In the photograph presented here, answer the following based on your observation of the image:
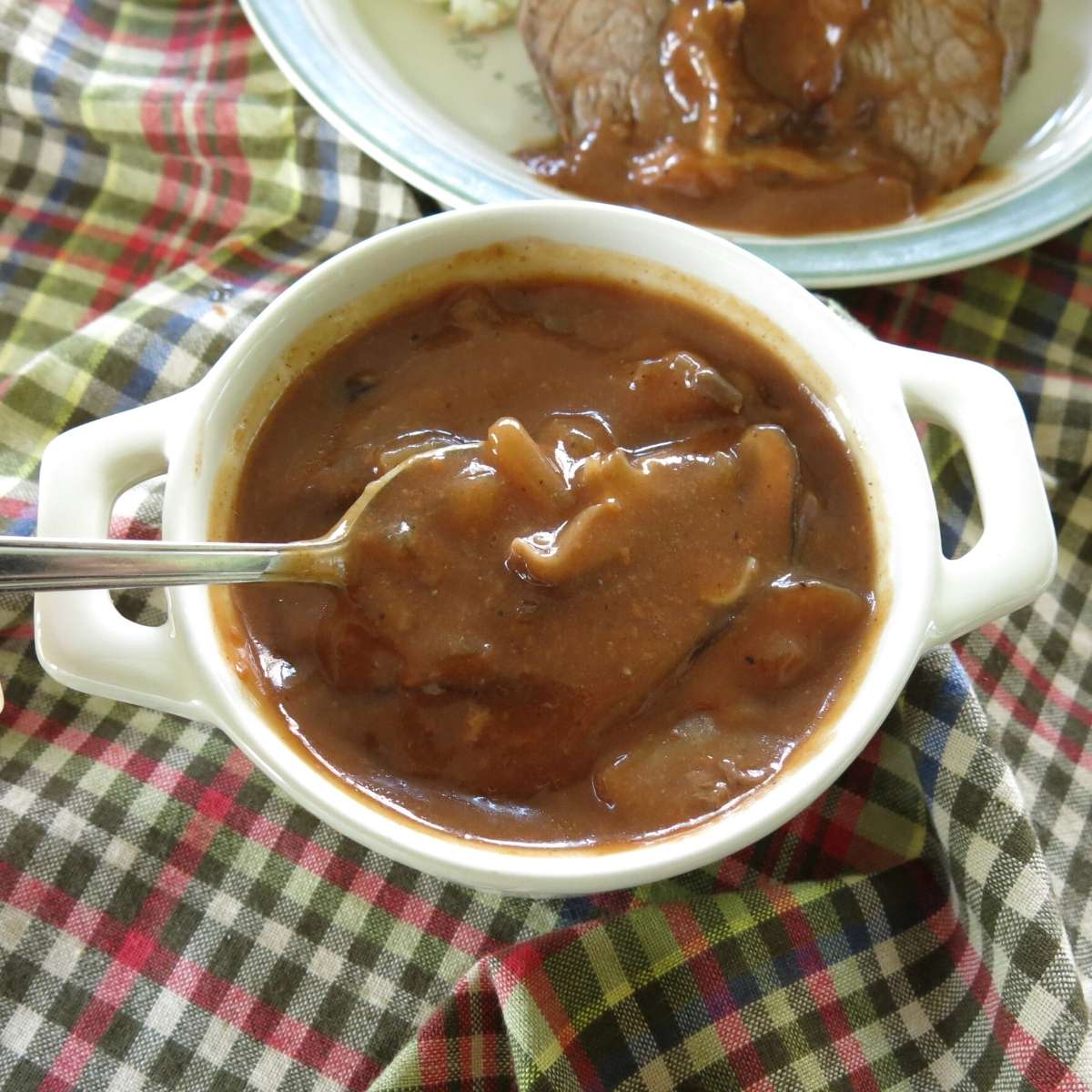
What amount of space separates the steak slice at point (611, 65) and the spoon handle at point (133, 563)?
4.37 ft

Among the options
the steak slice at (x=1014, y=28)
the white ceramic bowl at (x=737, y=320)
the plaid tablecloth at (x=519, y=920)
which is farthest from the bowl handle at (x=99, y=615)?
the steak slice at (x=1014, y=28)

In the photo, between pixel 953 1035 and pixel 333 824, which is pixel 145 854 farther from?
pixel 953 1035

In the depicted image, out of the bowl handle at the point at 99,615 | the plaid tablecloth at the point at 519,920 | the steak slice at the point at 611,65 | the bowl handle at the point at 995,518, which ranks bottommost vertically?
the plaid tablecloth at the point at 519,920

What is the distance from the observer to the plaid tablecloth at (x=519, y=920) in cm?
158

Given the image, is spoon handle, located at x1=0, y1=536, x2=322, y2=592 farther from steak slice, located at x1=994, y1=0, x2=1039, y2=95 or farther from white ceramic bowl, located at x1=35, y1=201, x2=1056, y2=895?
steak slice, located at x1=994, y1=0, x2=1039, y2=95

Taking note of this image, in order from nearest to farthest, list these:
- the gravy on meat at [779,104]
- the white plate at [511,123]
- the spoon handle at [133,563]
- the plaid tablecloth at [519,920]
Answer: the spoon handle at [133,563], the plaid tablecloth at [519,920], the white plate at [511,123], the gravy on meat at [779,104]

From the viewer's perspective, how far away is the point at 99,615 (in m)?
1.33

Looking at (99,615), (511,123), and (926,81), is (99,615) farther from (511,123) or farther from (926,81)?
(926,81)

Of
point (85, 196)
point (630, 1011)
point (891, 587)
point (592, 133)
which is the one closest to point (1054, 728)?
point (891, 587)

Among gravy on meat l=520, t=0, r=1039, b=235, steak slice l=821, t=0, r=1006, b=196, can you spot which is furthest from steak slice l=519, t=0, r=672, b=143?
steak slice l=821, t=0, r=1006, b=196

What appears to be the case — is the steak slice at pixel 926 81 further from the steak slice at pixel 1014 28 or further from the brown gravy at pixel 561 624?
the brown gravy at pixel 561 624

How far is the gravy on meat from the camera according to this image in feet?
7.32

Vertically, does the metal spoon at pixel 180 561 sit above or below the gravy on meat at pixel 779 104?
below

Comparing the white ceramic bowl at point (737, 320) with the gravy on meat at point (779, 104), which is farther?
the gravy on meat at point (779, 104)
